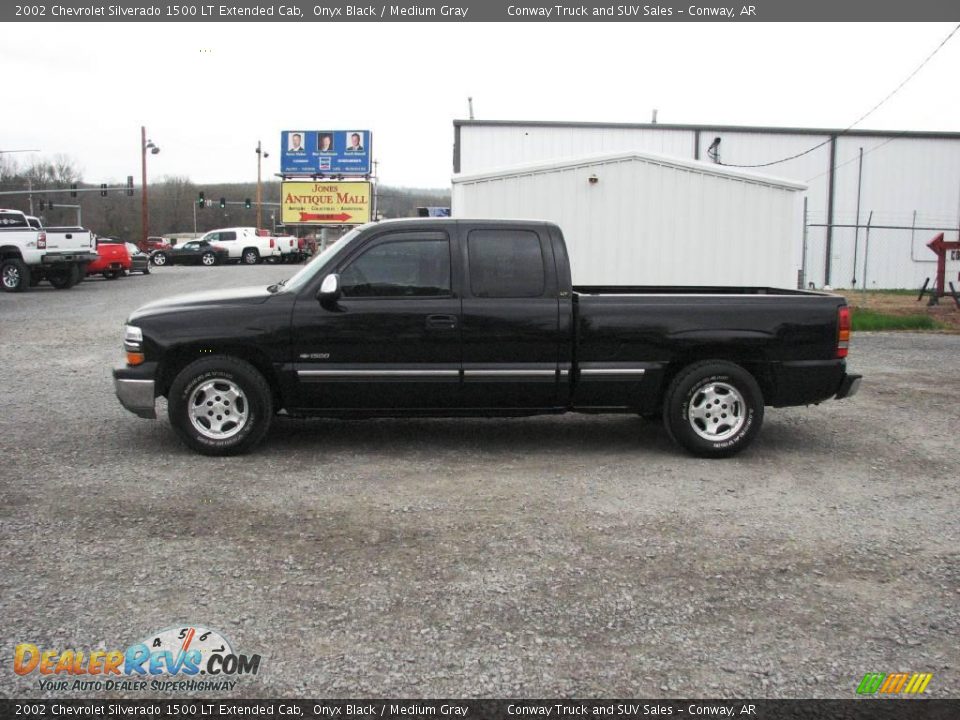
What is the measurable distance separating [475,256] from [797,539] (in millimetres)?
3074

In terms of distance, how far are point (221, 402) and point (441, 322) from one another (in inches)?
66.5

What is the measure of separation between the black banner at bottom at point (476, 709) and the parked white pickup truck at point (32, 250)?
23816 mm

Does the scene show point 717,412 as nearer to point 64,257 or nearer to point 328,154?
point 64,257

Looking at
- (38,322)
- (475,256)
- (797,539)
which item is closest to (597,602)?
(797,539)

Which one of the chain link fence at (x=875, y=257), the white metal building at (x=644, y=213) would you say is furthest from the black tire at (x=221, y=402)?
the chain link fence at (x=875, y=257)

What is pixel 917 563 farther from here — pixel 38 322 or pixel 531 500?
pixel 38 322

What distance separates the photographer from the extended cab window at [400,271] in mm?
6770

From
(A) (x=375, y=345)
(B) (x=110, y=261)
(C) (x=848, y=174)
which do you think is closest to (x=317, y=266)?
(A) (x=375, y=345)

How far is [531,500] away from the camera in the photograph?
18.7 feet

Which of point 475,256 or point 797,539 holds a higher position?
point 475,256

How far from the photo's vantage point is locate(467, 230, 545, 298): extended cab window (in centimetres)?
680

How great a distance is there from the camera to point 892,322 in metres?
17.2

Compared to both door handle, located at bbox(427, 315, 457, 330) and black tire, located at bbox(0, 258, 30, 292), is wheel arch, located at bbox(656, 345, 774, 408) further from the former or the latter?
black tire, located at bbox(0, 258, 30, 292)

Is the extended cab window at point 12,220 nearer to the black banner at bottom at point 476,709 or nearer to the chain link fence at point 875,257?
the chain link fence at point 875,257
